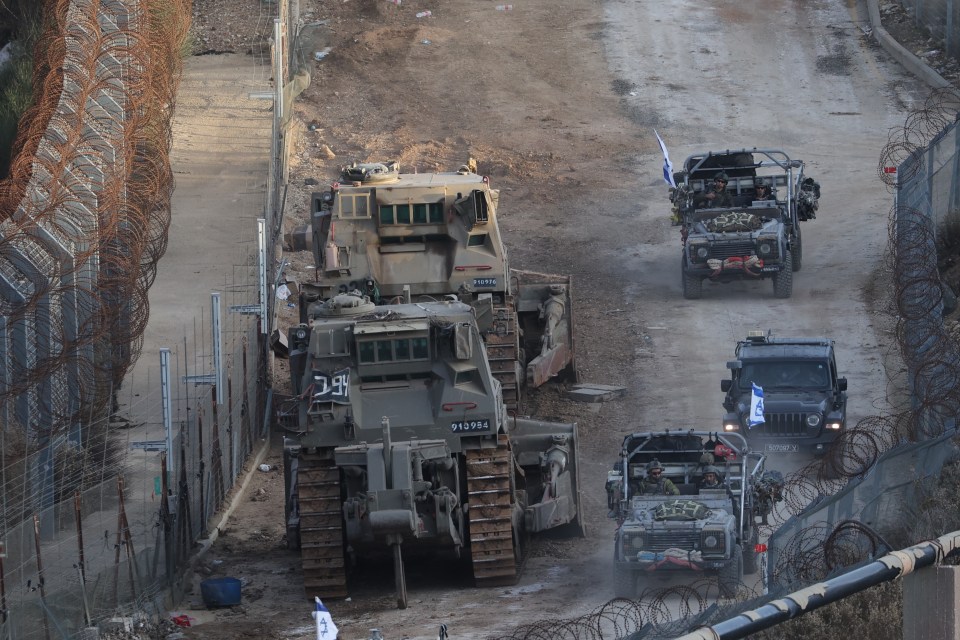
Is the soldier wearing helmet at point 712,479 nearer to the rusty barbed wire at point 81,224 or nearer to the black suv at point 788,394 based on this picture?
the black suv at point 788,394

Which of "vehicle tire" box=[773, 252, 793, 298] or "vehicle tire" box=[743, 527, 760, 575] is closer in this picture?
"vehicle tire" box=[743, 527, 760, 575]

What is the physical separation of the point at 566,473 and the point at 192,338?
9.22 m

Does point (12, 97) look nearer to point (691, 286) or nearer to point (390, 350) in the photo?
point (691, 286)

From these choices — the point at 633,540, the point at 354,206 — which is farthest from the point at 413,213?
the point at 633,540

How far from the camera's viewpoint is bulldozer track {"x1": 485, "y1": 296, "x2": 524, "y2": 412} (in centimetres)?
2452

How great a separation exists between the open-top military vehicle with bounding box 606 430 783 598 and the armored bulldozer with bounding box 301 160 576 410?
4.56 meters

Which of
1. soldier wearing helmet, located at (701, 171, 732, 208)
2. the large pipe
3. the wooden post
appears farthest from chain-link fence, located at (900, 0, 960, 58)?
the large pipe

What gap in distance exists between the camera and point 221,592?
18922 mm

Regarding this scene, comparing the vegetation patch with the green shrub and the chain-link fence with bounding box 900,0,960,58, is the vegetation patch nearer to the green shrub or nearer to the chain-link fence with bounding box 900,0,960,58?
the green shrub

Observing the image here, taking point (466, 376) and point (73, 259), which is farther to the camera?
point (466, 376)

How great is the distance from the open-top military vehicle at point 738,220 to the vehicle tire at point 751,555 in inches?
467

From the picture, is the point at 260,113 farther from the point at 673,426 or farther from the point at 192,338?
the point at 673,426

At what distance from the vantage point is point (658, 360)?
29281 mm

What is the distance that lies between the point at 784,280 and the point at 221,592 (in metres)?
15.1
